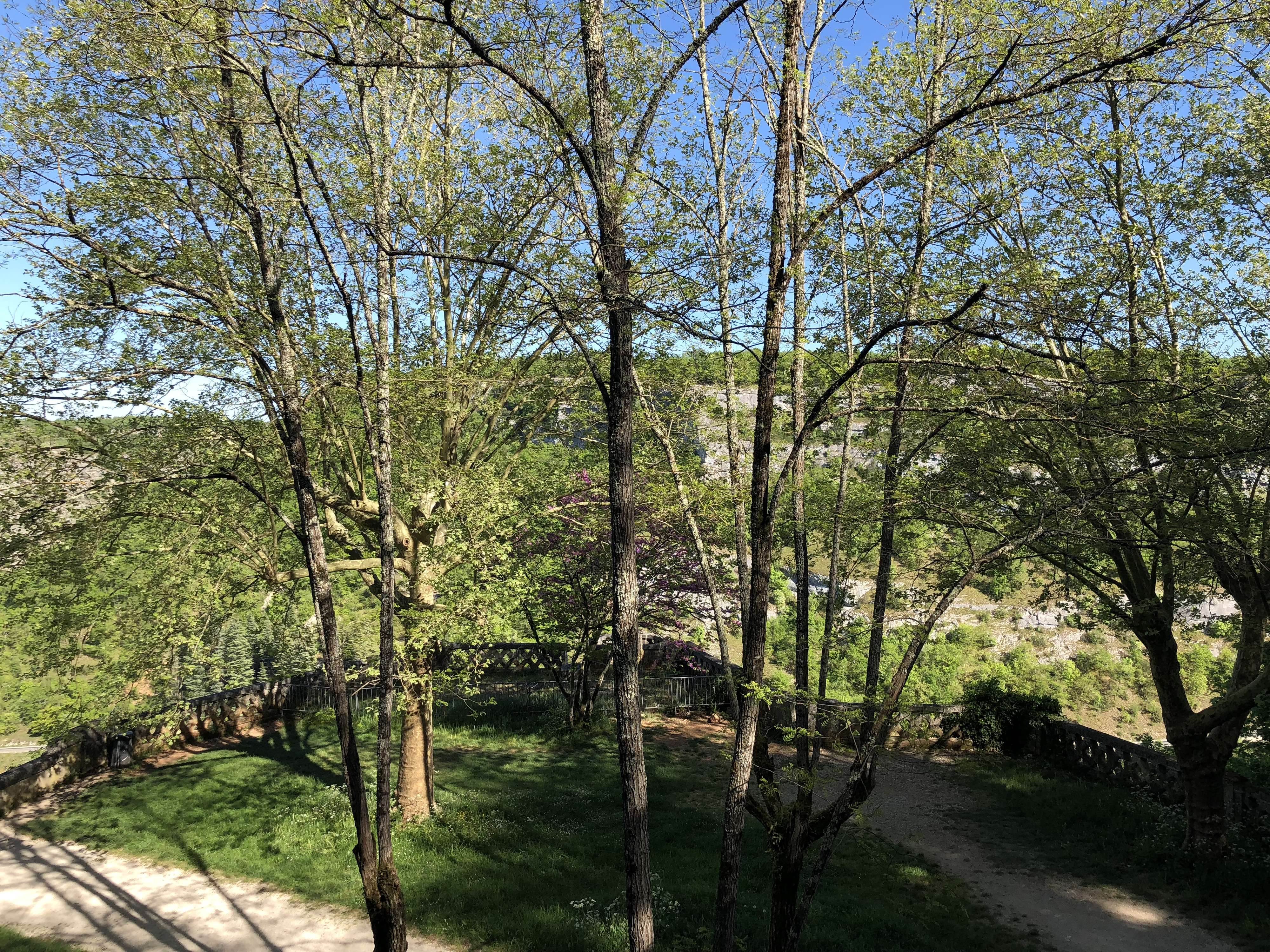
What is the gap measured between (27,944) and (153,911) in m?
1.24

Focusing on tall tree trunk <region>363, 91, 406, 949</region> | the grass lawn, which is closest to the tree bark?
tall tree trunk <region>363, 91, 406, 949</region>

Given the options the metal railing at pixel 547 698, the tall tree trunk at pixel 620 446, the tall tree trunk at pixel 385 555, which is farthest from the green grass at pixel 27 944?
the metal railing at pixel 547 698

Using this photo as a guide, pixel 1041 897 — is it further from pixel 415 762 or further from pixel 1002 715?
pixel 415 762

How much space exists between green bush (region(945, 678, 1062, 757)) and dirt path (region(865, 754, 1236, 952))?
256 cm

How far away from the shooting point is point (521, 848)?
10.1 meters

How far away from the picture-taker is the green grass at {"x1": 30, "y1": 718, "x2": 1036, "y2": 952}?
7.85m

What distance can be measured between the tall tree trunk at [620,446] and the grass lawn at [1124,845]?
711 cm

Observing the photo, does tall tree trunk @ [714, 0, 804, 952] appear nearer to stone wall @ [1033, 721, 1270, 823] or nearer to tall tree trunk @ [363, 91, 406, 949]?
tall tree trunk @ [363, 91, 406, 949]

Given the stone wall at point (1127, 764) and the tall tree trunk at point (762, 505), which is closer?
the tall tree trunk at point (762, 505)

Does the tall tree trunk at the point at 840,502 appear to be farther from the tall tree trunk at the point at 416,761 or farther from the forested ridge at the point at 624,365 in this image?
the tall tree trunk at the point at 416,761

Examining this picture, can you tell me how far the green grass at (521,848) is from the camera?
25.8 feet

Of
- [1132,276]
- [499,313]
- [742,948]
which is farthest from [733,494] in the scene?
[1132,276]

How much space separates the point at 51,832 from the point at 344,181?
10.3 metres

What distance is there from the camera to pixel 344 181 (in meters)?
9.88
